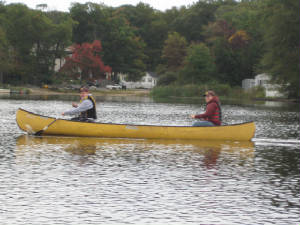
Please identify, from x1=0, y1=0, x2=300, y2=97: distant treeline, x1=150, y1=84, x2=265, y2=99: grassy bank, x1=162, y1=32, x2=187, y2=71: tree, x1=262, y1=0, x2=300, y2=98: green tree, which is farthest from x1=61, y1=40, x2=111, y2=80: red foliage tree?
x1=262, y1=0, x2=300, y2=98: green tree

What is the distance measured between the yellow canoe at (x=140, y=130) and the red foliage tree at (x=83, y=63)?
3452 inches

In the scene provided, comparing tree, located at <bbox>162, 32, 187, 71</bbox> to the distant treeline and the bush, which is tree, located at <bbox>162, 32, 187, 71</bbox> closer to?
the distant treeline

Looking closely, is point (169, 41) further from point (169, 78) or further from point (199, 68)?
point (199, 68)

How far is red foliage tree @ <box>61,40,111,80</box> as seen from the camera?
363 feet

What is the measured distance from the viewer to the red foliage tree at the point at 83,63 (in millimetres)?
110688

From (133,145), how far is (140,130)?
4.53 feet

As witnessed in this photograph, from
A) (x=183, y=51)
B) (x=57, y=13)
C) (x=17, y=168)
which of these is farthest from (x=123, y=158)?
(x=57, y=13)

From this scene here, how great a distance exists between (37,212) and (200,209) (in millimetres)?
3005

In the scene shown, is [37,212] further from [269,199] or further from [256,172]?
[256,172]

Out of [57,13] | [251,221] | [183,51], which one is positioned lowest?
[251,221]

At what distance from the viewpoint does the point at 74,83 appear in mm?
110438

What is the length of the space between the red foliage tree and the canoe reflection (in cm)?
8759

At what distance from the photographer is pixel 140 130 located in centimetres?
2306

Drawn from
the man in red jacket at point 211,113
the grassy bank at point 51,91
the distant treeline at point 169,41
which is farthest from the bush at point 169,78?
the man in red jacket at point 211,113
